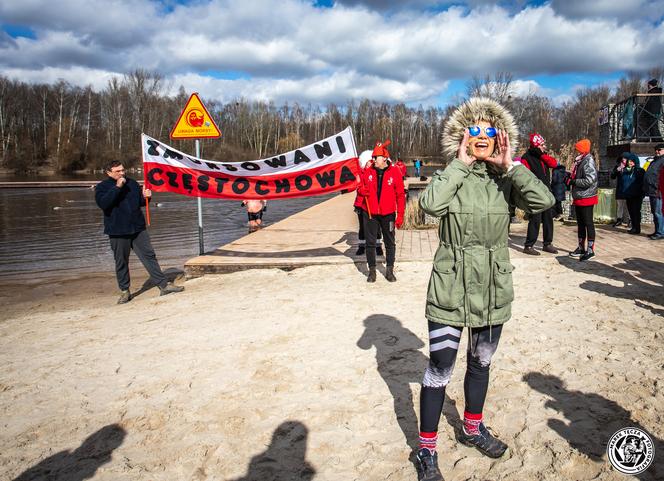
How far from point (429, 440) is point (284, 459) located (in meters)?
0.95

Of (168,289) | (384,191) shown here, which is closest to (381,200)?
(384,191)

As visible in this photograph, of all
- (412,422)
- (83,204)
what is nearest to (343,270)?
(412,422)

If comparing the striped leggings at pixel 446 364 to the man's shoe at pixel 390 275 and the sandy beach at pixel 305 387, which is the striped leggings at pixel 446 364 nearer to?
the sandy beach at pixel 305 387

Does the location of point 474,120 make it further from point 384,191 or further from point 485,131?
point 384,191

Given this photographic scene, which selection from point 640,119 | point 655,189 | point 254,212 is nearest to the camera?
point 655,189

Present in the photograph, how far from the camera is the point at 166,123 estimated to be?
315 feet

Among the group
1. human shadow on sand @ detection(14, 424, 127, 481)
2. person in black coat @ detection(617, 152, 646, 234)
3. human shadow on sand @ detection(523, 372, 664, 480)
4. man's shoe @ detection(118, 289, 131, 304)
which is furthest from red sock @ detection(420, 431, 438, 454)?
person in black coat @ detection(617, 152, 646, 234)

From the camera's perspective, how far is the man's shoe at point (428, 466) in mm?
2873

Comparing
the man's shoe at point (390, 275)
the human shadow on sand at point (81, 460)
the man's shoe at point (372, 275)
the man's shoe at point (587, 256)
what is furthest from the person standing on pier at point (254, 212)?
the human shadow on sand at point (81, 460)

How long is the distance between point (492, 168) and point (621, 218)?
1128 cm

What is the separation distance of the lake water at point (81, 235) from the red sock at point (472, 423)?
8.10 meters

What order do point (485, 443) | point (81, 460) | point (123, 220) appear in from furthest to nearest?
point (123, 220) → point (81, 460) → point (485, 443)

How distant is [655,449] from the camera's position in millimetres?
3148

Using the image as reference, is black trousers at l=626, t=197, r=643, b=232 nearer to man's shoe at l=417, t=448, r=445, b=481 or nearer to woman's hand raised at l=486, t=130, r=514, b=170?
woman's hand raised at l=486, t=130, r=514, b=170
